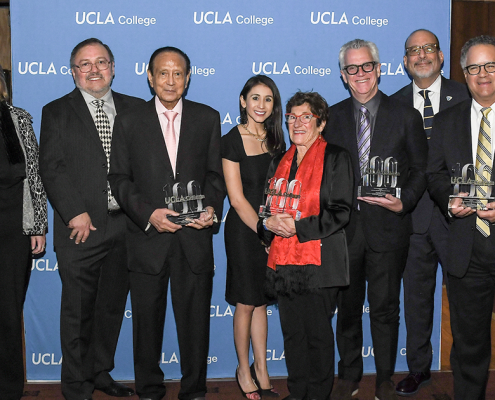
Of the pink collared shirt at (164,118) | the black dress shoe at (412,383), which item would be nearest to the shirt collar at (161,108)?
the pink collared shirt at (164,118)

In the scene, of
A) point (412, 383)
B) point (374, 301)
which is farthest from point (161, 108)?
point (412, 383)

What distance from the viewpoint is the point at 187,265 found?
11.7 ft

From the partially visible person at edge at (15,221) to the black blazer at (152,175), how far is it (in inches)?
21.2

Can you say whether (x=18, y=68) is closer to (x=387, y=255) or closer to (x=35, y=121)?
(x=35, y=121)

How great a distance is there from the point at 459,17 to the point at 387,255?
5.24m

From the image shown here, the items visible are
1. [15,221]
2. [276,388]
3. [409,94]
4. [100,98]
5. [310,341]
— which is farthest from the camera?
[276,388]

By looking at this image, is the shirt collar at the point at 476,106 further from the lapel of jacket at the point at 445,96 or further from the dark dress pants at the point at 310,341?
the dark dress pants at the point at 310,341

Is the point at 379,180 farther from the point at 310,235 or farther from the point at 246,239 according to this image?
the point at 246,239

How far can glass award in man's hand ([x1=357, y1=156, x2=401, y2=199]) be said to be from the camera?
134 inches

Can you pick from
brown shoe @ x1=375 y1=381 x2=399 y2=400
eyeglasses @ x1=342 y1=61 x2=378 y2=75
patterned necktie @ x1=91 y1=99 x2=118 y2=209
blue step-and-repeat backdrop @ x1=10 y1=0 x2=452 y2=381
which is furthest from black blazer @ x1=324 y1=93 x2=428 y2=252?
patterned necktie @ x1=91 y1=99 x2=118 y2=209

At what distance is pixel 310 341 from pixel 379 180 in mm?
1039

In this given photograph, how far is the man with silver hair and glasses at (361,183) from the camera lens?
3586 mm

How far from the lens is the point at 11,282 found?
11.7ft

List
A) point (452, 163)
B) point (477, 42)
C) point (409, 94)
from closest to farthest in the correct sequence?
point (477, 42) < point (452, 163) < point (409, 94)
